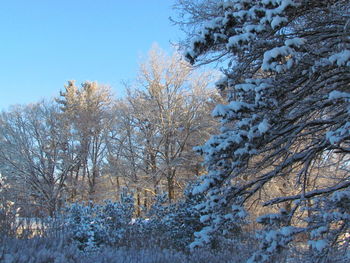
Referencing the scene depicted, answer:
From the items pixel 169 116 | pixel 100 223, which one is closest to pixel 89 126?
pixel 169 116

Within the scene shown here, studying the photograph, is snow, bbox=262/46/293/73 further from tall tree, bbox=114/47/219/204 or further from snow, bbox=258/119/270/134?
tall tree, bbox=114/47/219/204

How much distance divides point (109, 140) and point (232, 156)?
21.2m

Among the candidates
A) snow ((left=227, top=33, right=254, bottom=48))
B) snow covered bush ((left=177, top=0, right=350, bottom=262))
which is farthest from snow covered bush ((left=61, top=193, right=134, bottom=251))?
snow ((left=227, top=33, right=254, bottom=48))

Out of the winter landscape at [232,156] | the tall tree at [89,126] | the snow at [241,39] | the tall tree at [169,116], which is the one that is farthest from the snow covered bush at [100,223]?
the tall tree at [89,126]

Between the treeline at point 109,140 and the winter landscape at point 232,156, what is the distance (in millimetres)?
123

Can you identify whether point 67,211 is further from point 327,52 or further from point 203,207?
point 327,52

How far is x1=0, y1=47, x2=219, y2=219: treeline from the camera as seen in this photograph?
800 inches

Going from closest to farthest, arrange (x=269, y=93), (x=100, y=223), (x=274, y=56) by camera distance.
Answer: (x=274, y=56) → (x=269, y=93) → (x=100, y=223)

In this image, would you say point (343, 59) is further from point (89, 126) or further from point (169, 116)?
point (89, 126)

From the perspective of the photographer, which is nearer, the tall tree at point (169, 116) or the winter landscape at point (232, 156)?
the winter landscape at point (232, 156)

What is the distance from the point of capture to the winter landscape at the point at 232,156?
153 inches

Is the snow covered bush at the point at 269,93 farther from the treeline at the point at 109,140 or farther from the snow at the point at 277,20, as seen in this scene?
the treeline at the point at 109,140

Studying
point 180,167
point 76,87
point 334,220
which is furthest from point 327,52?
point 76,87

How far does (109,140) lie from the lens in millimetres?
24594
